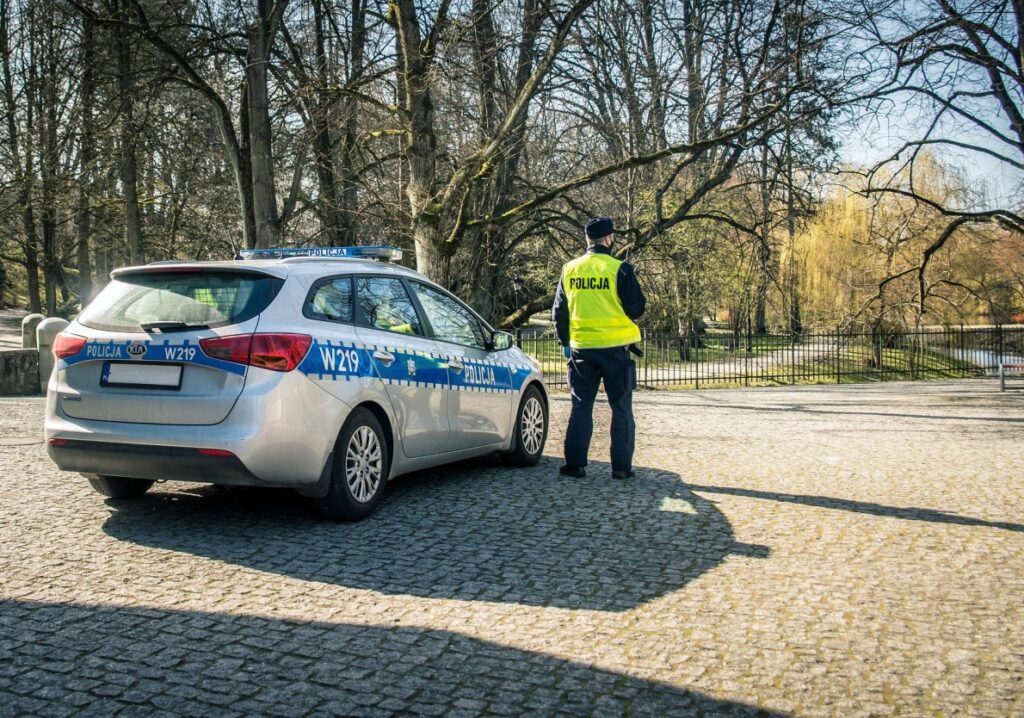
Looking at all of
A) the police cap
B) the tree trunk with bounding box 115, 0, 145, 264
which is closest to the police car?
the police cap

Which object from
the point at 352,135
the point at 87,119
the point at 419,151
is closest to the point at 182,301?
the point at 419,151

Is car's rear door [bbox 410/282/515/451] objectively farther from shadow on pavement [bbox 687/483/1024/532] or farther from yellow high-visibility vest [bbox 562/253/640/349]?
shadow on pavement [bbox 687/483/1024/532]

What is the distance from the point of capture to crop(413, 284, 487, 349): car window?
7.40m

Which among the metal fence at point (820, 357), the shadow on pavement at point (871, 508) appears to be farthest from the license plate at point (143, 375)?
the metal fence at point (820, 357)

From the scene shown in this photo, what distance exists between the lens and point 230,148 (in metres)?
18.6

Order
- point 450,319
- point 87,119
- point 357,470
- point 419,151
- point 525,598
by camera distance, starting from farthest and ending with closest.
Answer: point 87,119 < point 419,151 < point 450,319 < point 357,470 < point 525,598

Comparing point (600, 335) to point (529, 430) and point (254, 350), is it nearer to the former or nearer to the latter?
point (529, 430)

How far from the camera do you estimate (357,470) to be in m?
6.10

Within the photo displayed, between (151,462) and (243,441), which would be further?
(151,462)

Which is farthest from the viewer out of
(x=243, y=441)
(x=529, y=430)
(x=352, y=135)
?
(x=352, y=135)

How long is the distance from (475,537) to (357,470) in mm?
899

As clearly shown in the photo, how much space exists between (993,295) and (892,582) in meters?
29.4

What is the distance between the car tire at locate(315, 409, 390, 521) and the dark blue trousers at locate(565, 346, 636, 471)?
2.09m

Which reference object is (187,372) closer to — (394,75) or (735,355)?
(394,75)
